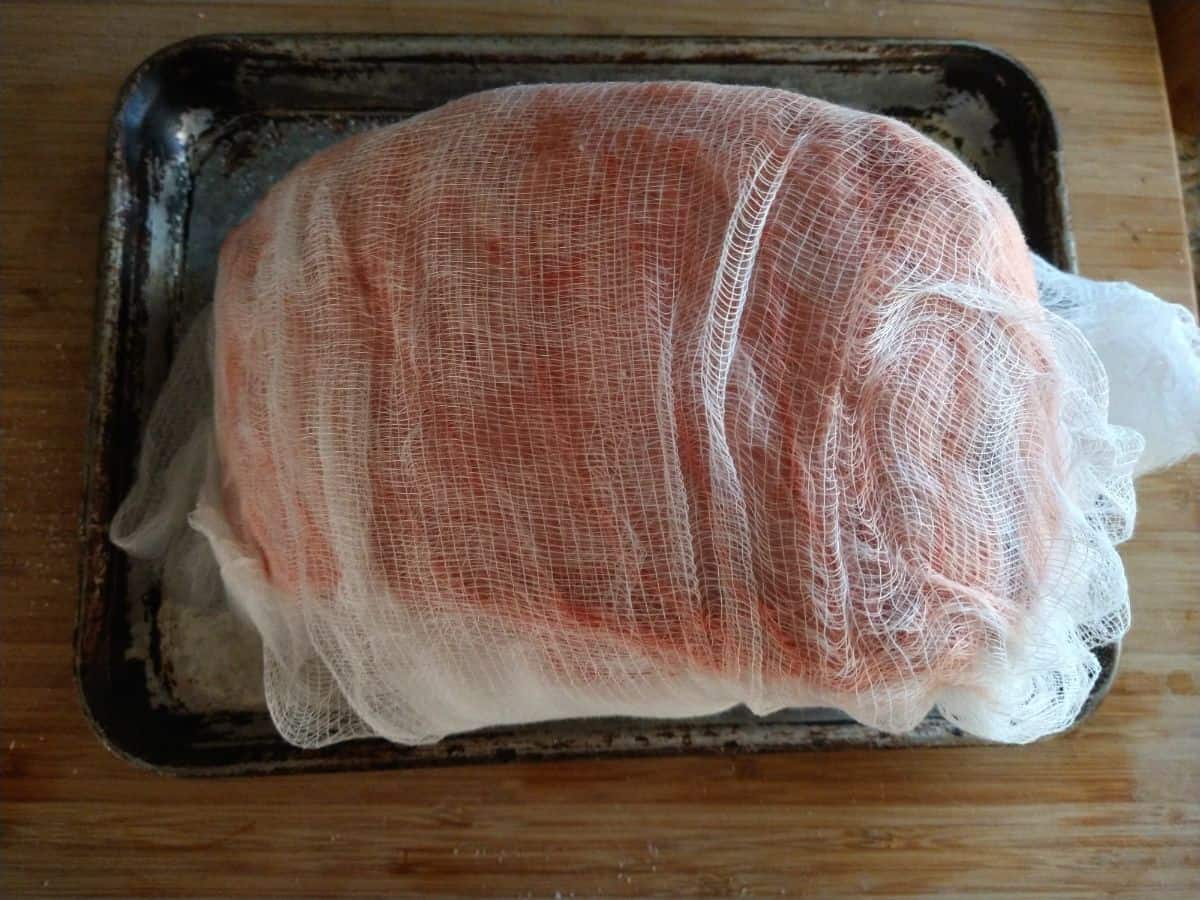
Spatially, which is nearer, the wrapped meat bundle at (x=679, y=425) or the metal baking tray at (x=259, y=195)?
the wrapped meat bundle at (x=679, y=425)

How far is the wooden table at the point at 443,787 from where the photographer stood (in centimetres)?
80

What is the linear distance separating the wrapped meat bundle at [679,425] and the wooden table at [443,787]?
228mm

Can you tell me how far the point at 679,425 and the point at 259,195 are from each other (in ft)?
1.94

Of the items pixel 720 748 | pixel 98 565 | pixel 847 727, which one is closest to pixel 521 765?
pixel 720 748

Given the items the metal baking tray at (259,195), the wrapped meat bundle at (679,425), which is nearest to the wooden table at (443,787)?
the metal baking tray at (259,195)

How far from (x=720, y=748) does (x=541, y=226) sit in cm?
47

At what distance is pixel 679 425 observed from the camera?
567 millimetres

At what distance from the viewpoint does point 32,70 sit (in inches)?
36.3

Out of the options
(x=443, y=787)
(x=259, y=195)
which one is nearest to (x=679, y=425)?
(x=443, y=787)

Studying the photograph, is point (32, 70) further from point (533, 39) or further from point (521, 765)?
point (521, 765)

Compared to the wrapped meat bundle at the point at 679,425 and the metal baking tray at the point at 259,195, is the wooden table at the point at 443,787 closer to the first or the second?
the metal baking tray at the point at 259,195

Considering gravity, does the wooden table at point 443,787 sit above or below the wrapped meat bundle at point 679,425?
below

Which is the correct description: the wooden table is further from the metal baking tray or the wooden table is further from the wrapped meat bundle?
the wrapped meat bundle

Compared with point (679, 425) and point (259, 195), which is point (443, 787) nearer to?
point (679, 425)
